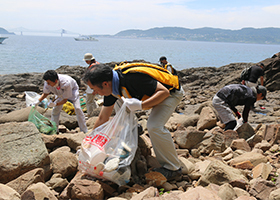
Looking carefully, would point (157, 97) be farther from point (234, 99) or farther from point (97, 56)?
point (97, 56)

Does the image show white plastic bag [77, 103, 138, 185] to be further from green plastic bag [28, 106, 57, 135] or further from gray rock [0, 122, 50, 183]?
green plastic bag [28, 106, 57, 135]

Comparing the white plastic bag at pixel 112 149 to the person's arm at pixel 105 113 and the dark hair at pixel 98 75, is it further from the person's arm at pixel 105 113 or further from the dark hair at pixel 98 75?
the dark hair at pixel 98 75

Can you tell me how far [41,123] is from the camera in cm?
508

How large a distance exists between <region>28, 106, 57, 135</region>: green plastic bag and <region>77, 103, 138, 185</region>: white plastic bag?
230 cm

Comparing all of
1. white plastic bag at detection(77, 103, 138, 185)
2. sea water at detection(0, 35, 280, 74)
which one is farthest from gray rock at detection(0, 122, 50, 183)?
sea water at detection(0, 35, 280, 74)

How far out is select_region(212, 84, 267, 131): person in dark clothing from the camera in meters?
4.84

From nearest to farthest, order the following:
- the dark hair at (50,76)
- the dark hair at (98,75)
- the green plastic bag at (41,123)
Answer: the dark hair at (98,75), the dark hair at (50,76), the green plastic bag at (41,123)

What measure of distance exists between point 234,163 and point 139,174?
4.66ft

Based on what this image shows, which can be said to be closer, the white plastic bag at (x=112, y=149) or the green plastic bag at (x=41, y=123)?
the white plastic bag at (x=112, y=149)

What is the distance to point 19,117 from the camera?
5.82m

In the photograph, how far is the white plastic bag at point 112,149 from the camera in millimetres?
2871

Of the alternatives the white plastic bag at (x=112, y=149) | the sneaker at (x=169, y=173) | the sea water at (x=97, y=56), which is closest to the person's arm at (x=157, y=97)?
the white plastic bag at (x=112, y=149)

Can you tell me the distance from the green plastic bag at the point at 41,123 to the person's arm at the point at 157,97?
9.47 ft

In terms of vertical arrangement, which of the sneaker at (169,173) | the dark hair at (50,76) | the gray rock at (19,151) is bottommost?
the sneaker at (169,173)
